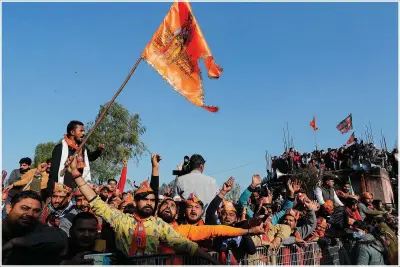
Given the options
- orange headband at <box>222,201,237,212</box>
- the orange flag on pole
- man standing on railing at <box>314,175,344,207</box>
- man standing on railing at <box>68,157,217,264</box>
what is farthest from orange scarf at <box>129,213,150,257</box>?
A: the orange flag on pole

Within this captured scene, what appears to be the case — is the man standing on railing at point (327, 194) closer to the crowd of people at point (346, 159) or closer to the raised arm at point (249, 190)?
the raised arm at point (249, 190)

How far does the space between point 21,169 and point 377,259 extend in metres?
5.35

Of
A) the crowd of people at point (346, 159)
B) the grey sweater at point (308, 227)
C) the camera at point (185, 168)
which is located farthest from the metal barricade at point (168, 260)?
the crowd of people at point (346, 159)

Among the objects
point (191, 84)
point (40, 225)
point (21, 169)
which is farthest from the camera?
point (21, 169)

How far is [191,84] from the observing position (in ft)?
18.3

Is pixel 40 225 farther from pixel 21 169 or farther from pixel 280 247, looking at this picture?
pixel 21 169

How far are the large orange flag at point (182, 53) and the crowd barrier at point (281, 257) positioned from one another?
2054 millimetres

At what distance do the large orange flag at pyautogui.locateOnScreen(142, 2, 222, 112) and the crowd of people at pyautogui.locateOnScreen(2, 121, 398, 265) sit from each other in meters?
1.00

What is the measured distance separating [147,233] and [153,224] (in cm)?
10

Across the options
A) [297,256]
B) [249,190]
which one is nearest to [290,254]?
[297,256]

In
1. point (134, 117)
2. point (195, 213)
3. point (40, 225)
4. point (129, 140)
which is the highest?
point (134, 117)

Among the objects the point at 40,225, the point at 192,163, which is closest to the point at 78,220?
the point at 40,225

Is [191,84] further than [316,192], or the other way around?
[316,192]

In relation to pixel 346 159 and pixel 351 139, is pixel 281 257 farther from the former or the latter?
pixel 351 139
